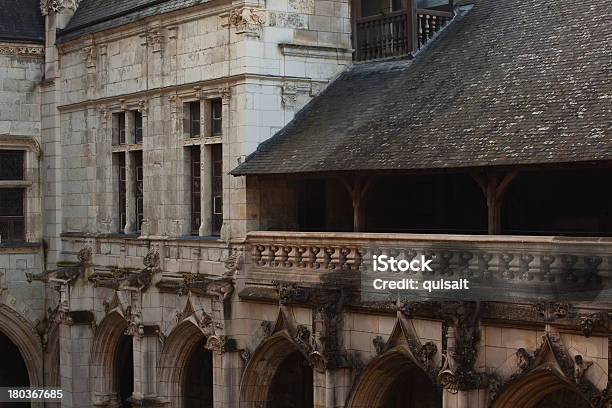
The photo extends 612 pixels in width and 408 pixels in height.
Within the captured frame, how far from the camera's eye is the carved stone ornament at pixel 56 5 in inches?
974

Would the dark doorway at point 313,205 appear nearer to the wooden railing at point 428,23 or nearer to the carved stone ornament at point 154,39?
the wooden railing at point 428,23

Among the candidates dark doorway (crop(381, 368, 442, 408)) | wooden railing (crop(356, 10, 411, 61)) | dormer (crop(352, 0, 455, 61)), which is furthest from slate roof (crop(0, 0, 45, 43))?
dark doorway (crop(381, 368, 442, 408))

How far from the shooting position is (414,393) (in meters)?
18.1

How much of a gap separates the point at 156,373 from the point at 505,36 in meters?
7.77

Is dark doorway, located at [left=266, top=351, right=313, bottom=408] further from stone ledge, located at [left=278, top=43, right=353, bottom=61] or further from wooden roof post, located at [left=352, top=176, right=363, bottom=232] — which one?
stone ledge, located at [left=278, top=43, right=353, bottom=61]

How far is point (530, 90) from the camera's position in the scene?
1612cm

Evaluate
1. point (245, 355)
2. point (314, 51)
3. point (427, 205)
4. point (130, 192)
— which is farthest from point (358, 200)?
point (130, 192)

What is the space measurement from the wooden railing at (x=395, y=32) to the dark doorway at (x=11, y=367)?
10539mm

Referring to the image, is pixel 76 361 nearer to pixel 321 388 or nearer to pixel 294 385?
pixel 294 385

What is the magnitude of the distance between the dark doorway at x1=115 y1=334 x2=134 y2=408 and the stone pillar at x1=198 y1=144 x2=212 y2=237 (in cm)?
402

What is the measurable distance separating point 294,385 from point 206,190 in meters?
3.16

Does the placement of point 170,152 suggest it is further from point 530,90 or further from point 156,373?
point 530,90

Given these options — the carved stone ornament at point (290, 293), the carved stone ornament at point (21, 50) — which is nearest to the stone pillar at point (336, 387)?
the carved stone ornament at point (290, 293)

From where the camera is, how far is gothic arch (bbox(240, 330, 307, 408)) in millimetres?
18891
